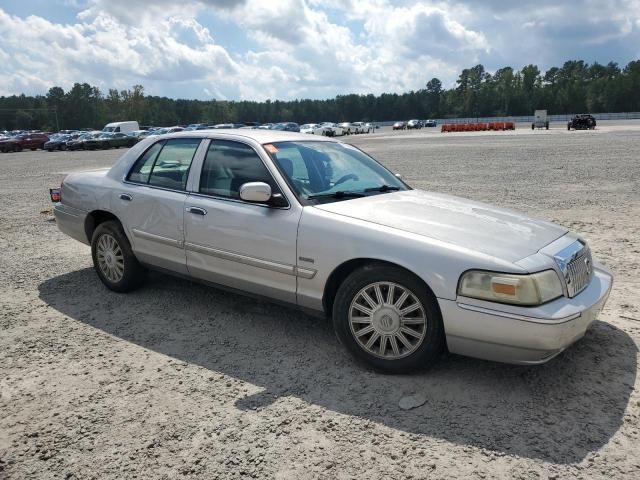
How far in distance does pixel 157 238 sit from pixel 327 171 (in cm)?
162

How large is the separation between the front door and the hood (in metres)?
0.41

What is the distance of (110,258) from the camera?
16.7 feet

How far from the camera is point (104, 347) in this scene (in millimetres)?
3977

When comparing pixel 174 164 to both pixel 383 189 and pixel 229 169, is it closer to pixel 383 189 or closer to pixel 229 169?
pixel 229 169

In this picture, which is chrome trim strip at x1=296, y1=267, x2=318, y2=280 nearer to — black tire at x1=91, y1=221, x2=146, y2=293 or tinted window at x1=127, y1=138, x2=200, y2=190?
tinted window at x1=127, y1=138, x2=200, y2=190

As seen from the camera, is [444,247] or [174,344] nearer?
[444,247]

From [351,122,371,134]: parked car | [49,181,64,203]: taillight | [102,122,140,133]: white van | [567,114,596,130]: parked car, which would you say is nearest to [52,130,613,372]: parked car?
[49,181,64,203]: taillight

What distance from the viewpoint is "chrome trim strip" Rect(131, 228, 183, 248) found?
14.5 feet

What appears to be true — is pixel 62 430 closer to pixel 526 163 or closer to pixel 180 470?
pixel 180 470

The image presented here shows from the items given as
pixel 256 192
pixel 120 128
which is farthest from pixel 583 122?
pixel 256 192

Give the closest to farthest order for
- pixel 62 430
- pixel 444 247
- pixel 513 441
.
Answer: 1. pixel 513 441
2. pixel 62 430
3. pixel 444 247

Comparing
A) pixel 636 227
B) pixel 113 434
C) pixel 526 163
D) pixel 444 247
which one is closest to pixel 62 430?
pixel 113 434

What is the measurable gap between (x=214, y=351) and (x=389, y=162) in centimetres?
1650

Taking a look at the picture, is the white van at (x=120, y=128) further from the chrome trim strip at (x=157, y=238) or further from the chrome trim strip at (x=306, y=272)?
the chrome trim strip at (x=306, y=272)
